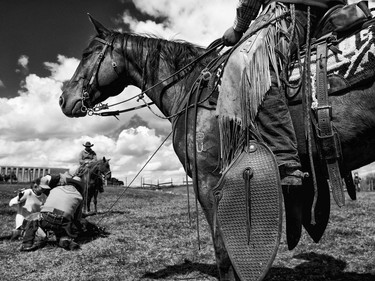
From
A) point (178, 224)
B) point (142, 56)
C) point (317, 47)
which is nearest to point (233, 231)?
point (317, 47)

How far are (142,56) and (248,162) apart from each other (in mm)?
2438

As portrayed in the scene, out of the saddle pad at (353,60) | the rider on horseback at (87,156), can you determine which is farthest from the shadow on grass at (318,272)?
the rider on horseback at (87,156)

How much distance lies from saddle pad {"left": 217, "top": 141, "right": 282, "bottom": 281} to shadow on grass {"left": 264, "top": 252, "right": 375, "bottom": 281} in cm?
238

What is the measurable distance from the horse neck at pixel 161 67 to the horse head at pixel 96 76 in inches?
6.0

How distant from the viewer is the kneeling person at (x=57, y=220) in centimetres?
780

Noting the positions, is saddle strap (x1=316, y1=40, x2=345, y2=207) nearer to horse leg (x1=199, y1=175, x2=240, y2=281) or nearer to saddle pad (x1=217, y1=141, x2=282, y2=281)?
saddle pad (x1=217, y1=141, x2=282, y2=281)

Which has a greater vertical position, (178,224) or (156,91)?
(156,91)

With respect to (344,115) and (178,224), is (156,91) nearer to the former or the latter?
(344,115)

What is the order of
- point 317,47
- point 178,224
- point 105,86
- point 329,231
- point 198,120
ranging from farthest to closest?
1. point 178,224
2. point 329,231
3. point 105,86
4. point 198,120
5. point 317,47

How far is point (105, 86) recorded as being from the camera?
4.71m

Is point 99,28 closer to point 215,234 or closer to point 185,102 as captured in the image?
point 185,102

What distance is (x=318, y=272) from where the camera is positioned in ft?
16.9

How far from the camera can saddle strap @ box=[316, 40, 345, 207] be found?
282cm

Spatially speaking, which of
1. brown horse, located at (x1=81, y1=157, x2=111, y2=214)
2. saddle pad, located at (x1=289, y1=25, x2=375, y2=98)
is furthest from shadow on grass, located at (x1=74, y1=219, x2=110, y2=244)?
saddle pad, located at (x1=289, y1=25, x2=375, y2=98)
